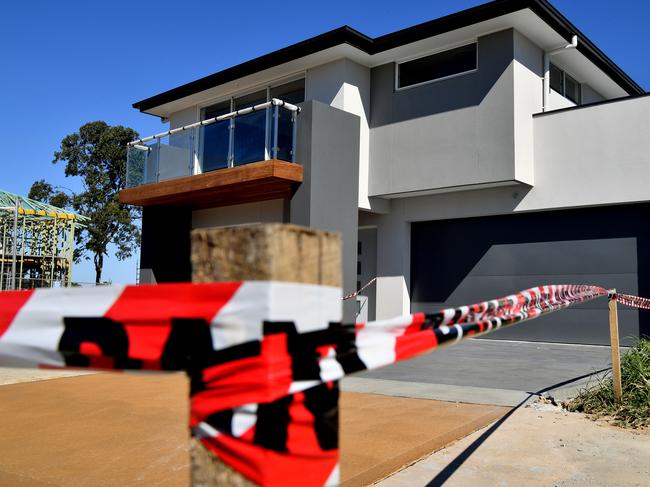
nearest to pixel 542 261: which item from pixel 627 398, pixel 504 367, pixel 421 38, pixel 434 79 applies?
pixel 434 79

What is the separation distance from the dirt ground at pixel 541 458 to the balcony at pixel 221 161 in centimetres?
873

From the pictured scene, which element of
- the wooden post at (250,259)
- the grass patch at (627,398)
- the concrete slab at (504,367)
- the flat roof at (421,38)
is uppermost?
the flat roof at (421,38)

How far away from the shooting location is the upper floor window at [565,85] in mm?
16125

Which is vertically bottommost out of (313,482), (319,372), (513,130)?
(313,482)

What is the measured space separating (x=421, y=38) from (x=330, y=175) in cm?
408

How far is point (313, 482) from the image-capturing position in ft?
4.74

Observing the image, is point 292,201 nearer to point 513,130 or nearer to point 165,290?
point 513,130

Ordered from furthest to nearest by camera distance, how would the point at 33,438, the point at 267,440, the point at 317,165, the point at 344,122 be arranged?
the point at 344,122
the point at 317,165
the point at 33,438
the point at 267,440

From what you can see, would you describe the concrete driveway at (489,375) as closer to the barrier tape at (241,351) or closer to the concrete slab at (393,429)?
the concrete slab at (393,429)

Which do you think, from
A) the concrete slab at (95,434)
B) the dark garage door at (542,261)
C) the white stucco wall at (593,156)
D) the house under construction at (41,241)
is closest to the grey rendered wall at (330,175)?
the dark garage door at (542,261)

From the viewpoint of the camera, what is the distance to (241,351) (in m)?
1.38

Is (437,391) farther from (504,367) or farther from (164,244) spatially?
(164,244)

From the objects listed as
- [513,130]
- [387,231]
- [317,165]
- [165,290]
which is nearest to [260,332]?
[165,290]

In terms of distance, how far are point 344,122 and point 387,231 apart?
136 inches
